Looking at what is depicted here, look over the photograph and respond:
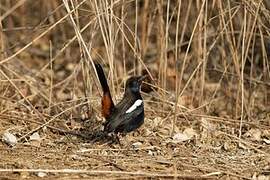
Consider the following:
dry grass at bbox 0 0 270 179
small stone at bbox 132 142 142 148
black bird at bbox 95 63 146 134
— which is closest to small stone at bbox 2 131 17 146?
dry grass at bbox 0 0 270 179

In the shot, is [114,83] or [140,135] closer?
[140,135]

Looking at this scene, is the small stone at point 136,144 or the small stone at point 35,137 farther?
the small stone at point 35,137

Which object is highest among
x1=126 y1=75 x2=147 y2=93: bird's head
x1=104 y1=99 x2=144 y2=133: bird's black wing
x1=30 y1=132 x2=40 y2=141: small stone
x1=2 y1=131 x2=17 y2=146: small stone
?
x1=126 y1=75 x2=147 y2=93: bird's head

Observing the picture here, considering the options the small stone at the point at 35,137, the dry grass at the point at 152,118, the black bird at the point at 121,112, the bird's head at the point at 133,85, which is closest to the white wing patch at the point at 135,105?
the black bird at the point at 121,112

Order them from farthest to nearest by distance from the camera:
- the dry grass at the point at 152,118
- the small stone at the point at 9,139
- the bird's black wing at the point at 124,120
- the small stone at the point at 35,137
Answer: the small stone at the point at 35,137
the small stone at the point at 9,139
the bird's black wing at the point at 124,120
the dry grass at the point at 152,118

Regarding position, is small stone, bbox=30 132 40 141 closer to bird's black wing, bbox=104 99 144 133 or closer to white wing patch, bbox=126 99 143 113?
bird's black wing, bbox=104 99 144 133

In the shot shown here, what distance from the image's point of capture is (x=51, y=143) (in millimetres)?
4941

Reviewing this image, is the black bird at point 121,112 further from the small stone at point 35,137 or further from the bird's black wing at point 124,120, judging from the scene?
the small stone at point 35,137

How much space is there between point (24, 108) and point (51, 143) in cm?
87

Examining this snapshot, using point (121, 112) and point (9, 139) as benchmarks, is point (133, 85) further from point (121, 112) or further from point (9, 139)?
point (9, 139)

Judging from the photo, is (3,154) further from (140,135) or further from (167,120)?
(167,120)

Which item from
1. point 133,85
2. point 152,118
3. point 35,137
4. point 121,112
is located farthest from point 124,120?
point 152,118

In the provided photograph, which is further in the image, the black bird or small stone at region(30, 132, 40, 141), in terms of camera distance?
small stone at region(30, 132, 40, 141)

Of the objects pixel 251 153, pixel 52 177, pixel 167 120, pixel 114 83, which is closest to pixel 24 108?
pixel 114 83
